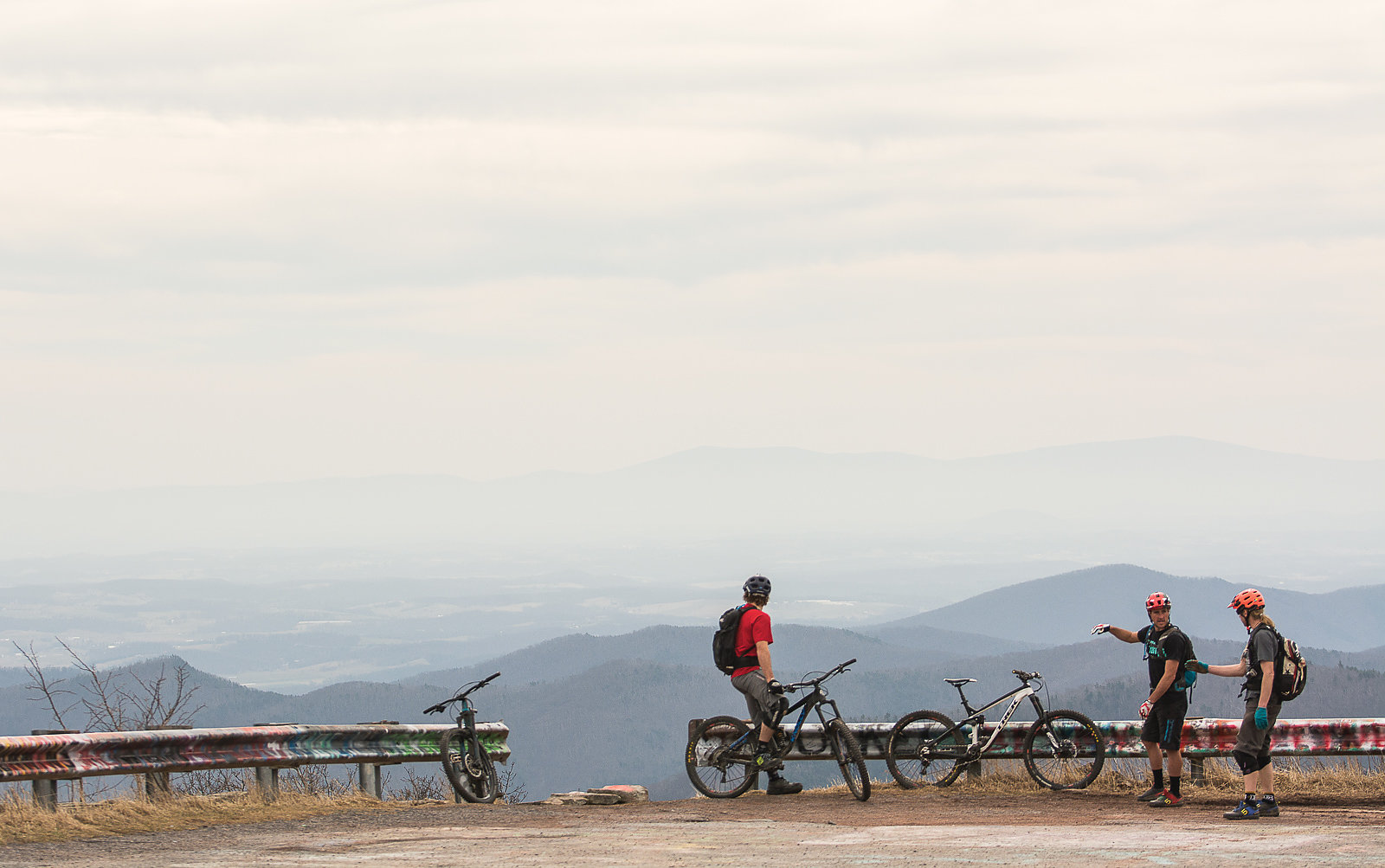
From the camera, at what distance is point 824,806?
12.7m

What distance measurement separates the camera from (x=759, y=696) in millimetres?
13227

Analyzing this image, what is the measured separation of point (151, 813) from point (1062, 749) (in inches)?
342

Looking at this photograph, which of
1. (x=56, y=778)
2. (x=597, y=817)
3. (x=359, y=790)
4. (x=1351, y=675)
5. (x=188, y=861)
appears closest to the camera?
(x=188, y=861)

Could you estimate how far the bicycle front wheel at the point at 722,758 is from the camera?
1352 centimetres

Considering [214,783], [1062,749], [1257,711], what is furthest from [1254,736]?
[214,783]

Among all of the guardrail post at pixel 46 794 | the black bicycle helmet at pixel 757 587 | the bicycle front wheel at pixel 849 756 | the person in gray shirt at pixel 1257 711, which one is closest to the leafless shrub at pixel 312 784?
the guardrail post at pixel 46 794

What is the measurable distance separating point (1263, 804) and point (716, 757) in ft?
16.7

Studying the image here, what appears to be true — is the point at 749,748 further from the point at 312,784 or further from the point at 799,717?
the point at 312,784

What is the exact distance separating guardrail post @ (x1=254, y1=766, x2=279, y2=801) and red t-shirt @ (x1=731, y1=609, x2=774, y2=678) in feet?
14.6

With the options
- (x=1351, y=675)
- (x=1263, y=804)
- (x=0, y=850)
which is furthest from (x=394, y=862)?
(x=1351, y=675)

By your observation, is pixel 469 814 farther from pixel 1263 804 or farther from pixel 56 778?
pixel 1263 804

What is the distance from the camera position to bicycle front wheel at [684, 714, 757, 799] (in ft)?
44.3

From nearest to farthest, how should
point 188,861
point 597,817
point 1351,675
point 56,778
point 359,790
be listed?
point 188,861, point 56,778, point 597,817, point 359,790, point 1351,675

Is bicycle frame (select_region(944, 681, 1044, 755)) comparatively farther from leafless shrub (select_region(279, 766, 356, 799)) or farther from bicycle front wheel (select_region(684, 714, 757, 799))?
leafless shrub (select_region(279, 766, 356, 799))
